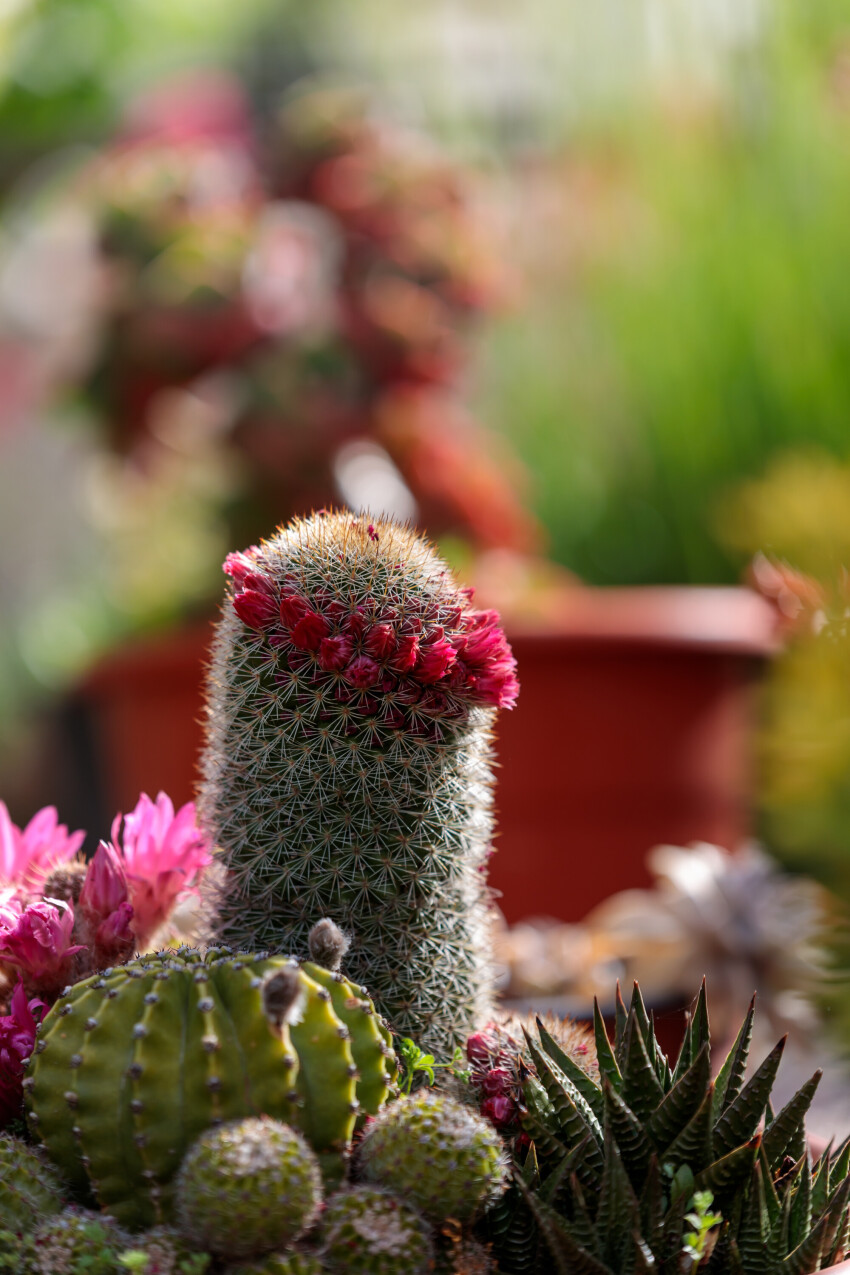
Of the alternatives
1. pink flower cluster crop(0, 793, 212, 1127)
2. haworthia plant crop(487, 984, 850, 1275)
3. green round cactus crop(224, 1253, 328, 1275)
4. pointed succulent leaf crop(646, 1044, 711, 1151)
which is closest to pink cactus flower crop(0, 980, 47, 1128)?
pink flower cluster crop(0, 793, 212, 1127)

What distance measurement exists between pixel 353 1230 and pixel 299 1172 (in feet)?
0.20

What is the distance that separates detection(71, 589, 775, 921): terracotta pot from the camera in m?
2.79

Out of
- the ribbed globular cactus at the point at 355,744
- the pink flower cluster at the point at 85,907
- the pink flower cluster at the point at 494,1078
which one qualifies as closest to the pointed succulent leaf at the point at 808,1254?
the pink flower cluster at the point at 494,1078

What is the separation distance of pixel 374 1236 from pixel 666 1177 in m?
0.25

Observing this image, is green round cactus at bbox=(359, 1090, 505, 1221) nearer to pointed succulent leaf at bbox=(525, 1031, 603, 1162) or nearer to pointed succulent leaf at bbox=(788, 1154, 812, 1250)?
pointed succulent leaf at bbox=(525, 1031, 603, 1162)

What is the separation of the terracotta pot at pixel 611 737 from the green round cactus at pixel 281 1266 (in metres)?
1.90

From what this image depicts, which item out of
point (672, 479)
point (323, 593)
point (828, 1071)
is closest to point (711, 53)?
point (672, 479)

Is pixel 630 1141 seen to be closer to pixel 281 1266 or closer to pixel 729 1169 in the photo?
pixel 729 1169

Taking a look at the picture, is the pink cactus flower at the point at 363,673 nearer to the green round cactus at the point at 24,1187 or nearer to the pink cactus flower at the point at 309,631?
the pink cactus flower at the point at 309,631

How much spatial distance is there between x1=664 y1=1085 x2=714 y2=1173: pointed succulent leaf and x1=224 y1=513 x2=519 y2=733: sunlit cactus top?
0.33 m

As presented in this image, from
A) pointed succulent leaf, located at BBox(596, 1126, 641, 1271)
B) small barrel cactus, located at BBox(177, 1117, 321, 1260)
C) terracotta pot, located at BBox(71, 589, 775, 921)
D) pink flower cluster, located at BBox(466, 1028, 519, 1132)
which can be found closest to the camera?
small barrel cactus, located at BBox(177, 1117, 321, 1260)

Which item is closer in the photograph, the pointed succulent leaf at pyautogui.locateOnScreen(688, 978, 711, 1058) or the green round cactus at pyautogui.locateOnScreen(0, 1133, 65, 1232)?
the green round cactus at pyautogui.locateOnScreen(0, 1133, 65, 1232)

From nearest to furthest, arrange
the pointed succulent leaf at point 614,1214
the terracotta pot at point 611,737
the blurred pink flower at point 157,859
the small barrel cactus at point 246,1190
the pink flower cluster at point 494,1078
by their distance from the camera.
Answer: the small barrel cactus at point 246,1190 < the pointed succulent leaf at point 614,1214 < the pink flower cluster at point 494,1078 < the blurred pink flower at point 157,859 < the terracotta pot at point 611,737

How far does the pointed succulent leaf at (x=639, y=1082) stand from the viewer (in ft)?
3.35
